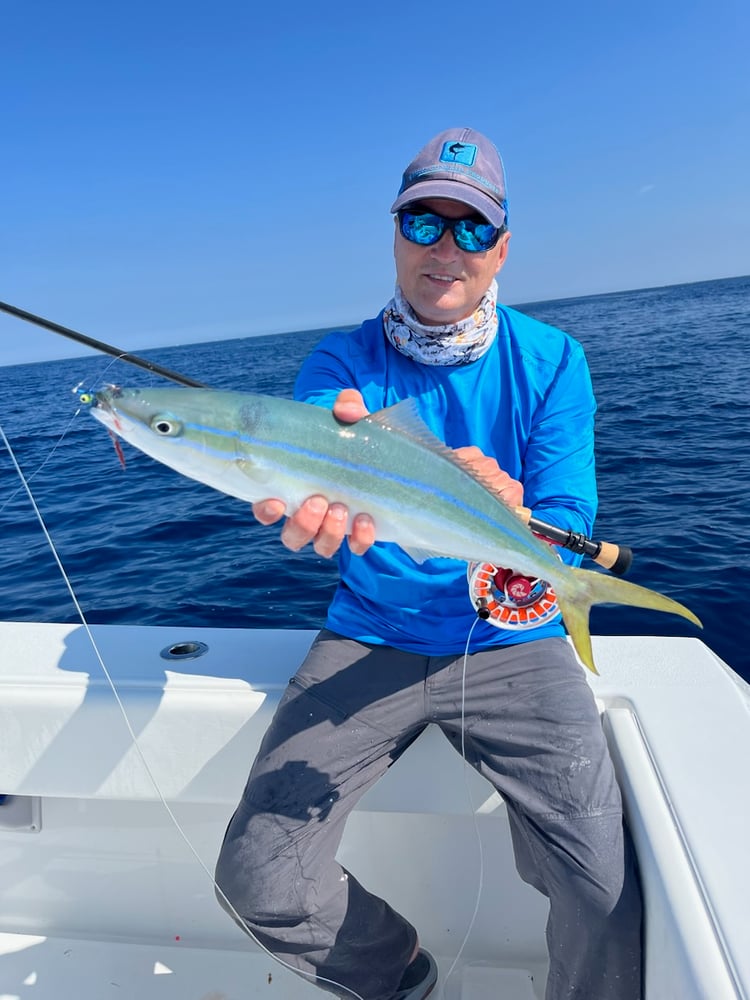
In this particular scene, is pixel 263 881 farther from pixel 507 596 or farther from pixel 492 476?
pixel 492 476

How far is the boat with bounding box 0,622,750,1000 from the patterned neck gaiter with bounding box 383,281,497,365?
1373 mm

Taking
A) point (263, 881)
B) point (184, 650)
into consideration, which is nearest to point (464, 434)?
point (184, 650)

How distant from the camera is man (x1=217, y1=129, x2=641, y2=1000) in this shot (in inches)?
84.6

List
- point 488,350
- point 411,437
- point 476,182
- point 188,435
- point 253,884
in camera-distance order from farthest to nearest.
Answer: point 488,350 → point 476,182 → point 253,884 → point 411,437 → point 188,435

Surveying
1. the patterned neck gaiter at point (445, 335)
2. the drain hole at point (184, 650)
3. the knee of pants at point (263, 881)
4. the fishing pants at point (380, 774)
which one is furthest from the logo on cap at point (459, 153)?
the knee of pants at point (263, 881)

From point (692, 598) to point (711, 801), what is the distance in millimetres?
4628

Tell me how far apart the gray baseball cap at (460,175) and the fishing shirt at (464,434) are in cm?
53

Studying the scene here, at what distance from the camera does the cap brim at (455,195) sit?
2537 mm

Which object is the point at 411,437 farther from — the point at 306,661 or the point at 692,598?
the point at 692,598

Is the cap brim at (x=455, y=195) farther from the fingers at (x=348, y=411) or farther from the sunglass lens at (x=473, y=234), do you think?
the fingers at (x=348, y=411)

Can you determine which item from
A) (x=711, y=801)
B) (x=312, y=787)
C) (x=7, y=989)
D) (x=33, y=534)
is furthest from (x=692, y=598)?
(x=33, y=534)

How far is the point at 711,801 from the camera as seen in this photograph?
2102mm

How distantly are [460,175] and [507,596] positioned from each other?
1522 millimetres

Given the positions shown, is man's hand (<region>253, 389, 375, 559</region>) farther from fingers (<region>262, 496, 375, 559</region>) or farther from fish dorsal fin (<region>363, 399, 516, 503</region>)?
fish dorsal fin (<region>363, 399, 516, 503</region>)
